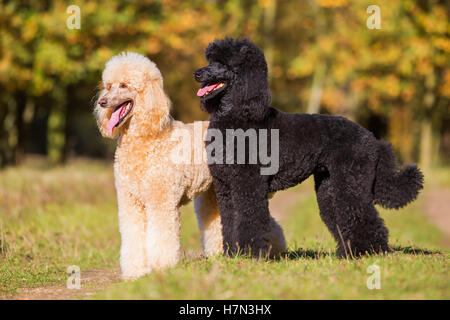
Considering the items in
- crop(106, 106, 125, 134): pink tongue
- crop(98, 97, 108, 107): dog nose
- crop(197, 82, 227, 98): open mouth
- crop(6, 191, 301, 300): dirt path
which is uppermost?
crop(197, 82, 227, 98): open mouth

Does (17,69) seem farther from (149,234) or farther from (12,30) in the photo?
(149,234)

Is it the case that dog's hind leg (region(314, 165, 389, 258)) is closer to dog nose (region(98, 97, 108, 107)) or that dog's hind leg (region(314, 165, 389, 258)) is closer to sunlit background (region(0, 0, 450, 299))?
sunlit background (region(0, 0, 450, 299))

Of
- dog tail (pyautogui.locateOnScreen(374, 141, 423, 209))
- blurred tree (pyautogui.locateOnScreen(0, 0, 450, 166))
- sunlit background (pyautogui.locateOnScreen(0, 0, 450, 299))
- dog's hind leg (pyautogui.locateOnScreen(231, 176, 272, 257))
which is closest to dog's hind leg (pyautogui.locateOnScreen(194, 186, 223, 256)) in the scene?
sunlit background (pyautogui.locateOnScreen(0, 0, 450, 299))

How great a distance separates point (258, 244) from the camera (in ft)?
16.8

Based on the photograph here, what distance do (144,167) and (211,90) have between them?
0.96m

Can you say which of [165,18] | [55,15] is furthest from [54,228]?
A: [165,18]

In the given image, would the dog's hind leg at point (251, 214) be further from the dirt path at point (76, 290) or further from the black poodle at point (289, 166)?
the dirt path at point (76, 290)

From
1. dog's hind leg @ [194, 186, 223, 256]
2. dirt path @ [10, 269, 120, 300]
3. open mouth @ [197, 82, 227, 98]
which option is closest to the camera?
dirt path @ [10, 269, 120, 300]

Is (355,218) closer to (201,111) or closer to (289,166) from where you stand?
(289,166)

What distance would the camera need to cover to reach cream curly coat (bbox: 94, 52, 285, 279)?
510 centimetres

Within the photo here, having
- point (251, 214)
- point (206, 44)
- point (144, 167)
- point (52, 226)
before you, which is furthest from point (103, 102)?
point (206, 44)

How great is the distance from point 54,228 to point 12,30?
816 cm

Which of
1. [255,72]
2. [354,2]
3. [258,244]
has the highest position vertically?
[354,2]

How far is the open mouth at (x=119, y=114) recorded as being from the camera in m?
5.13
